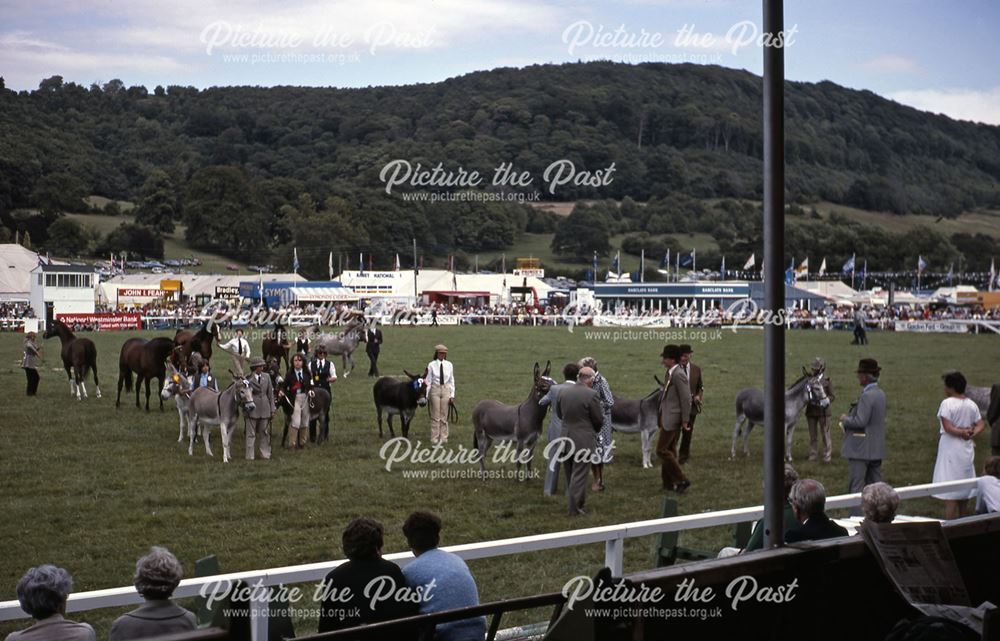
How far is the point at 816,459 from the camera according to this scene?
1565 centimetres

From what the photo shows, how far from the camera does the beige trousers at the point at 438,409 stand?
16641 millimetres

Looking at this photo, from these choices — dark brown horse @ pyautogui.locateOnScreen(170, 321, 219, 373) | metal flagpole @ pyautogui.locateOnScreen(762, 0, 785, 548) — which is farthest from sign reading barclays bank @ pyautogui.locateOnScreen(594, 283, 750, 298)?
metal flagpole @ pyautogui.locateOnScreen(762, 0, 785, 548)

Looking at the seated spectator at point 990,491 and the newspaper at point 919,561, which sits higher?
the newspaper at point 919,561

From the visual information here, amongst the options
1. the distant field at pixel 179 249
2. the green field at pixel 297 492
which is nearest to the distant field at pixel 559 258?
the distant field at pixel 179 249

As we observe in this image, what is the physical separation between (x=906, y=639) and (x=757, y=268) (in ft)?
336

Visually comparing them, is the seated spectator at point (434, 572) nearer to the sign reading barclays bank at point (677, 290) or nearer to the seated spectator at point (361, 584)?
the seated spectator at point (361, 584)

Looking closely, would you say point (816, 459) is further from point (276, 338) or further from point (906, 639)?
point (276, 338)

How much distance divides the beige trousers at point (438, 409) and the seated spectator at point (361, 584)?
11.3 meters

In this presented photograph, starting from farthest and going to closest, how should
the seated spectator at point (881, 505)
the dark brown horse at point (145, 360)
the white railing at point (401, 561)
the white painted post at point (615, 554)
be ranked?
the dark brown horse at point (145, 360) → the white painted post at point (615, 554) → the seated spectator at point (881, 505) → the white railing at point (401, 561)

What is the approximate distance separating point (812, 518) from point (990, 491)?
3078 millimetres

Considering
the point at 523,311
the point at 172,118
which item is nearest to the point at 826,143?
the point at 172,118

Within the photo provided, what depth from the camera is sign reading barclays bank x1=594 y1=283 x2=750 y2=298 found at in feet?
235

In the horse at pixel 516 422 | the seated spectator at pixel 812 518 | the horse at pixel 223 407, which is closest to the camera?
the seated spectator at pixel 812 518

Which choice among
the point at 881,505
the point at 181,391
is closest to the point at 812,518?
the point at 881,505
